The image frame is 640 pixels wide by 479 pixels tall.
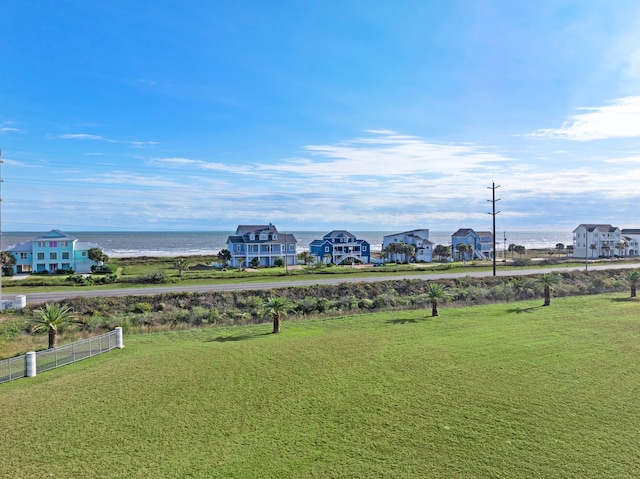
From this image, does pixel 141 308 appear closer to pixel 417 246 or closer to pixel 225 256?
pixel 225 256

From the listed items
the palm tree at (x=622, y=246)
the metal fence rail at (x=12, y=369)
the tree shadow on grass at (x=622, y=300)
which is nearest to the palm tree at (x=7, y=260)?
the metal fence rail at (x=12, y=369)

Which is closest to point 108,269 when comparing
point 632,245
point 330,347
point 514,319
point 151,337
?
point 151,337

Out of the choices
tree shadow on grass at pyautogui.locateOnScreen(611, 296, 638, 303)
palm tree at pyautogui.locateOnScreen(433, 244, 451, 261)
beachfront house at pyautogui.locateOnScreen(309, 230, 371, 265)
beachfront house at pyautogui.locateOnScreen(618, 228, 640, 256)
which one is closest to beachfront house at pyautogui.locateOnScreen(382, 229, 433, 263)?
palm tree at pyautogui.locateOnScreen(433, 244, 451, 261)

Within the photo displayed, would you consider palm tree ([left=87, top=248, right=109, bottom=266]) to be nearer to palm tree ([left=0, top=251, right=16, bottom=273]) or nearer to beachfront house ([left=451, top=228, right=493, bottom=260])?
palm tree ([left=0, top=251, right=16, bottom=273])

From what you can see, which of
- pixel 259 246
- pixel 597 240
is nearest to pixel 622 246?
pixel 597 240

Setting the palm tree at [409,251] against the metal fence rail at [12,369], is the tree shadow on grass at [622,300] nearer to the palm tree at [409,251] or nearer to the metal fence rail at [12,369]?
the metal fence rail at [12,369]

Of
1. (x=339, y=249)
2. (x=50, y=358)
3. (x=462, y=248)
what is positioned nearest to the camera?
(x=50, y=358)

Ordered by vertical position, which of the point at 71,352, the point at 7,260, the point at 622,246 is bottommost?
the point at 71,352
